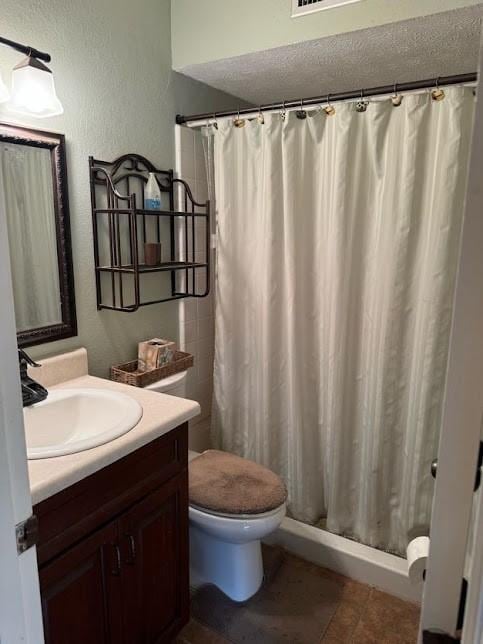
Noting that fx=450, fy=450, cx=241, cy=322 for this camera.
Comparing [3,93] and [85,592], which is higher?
[3,93]

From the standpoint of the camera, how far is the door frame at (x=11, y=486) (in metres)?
0.66

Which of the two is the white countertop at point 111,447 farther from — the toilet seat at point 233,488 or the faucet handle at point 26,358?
the toilet seat at point 233,488

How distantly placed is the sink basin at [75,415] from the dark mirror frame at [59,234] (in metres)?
0.22

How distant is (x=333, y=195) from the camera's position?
178 centimetres

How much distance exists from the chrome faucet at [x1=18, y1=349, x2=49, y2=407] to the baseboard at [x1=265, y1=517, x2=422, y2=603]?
1.20 m

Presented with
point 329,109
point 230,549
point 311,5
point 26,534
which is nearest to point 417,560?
point 26,534

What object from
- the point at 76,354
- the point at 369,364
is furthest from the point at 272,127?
the point at 76,354

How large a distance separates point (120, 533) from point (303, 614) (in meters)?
0.90

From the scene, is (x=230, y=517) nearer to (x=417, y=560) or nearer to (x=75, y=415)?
(x=75, y=415)

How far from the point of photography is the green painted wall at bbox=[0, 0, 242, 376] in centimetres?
149

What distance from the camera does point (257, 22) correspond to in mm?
1698

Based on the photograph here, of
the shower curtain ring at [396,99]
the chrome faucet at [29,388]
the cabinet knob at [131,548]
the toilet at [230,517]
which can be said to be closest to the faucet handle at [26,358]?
the chrome faucet at [29,388]

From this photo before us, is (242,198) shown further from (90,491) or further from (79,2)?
(90,491)

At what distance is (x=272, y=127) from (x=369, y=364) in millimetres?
1055
